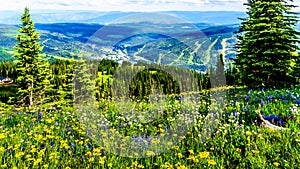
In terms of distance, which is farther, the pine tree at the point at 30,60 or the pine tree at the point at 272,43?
the pine tree at the point at 30,60

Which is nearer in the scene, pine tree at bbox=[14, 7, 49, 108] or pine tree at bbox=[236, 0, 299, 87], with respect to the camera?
pine tree at bbox=[236, 0, 299, 87]

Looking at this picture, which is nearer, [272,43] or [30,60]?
[272,43]

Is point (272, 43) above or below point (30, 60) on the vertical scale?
above

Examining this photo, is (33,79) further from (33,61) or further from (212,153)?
(212,153)

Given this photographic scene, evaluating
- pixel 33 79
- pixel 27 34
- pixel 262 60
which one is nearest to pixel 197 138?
pixel 262 60
